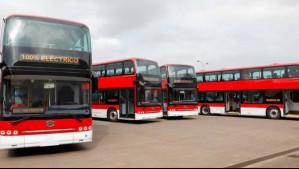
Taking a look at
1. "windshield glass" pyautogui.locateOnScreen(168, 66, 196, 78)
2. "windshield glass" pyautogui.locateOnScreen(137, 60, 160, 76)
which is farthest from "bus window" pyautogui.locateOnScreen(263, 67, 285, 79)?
"windshield glass" pyautogui.locateOnScreen(137, 60, 160, 76)

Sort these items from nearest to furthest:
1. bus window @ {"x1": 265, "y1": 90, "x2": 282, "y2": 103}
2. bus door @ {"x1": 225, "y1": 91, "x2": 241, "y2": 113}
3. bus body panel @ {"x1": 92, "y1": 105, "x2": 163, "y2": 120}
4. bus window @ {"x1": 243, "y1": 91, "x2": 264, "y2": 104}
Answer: bus body panel @ {"x1": 92, "y1": 105, "x2": 163, "y2": 120} < bus window @ {"x1": 265, "y1": 90, "x2": 282, "y2": 103} < bus window @ {"x1": 243, "y1": 91, "x2": 264, "y2": 104} < bus door @ {"x1": 225, "y1": 91, "x2": 241, "y2": 113}

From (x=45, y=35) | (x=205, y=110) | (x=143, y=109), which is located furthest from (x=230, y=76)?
(x=45, y=35)

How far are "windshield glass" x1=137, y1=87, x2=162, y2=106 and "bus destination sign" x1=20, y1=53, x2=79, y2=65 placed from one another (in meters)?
9.08

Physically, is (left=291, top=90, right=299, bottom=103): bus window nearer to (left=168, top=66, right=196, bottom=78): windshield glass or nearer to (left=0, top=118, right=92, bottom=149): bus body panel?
(left=168, top=66, right=196, bottom=78): windshield glass

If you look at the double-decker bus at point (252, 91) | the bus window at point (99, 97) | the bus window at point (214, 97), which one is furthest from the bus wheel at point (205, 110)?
the bus window at point (99, 97)

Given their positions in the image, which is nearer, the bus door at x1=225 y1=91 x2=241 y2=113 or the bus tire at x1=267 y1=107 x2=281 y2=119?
the bus tire at x1=267 y1=107 x2=281 y2=119

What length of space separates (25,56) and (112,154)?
3.59m

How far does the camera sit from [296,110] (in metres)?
20.5

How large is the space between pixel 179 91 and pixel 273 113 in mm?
6674

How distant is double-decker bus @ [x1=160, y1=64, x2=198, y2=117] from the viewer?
20.5 meters

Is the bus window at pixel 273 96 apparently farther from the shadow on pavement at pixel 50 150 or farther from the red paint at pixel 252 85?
the shadow on pavement at pixel 50 150

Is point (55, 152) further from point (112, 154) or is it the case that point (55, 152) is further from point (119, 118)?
point (119, 118)

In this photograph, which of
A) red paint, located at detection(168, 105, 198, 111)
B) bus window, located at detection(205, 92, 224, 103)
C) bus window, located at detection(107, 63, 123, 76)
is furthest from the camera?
bus window, located at detection(205, 92, 224, 103)

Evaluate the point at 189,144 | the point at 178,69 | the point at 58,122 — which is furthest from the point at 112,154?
the point at 178,69
